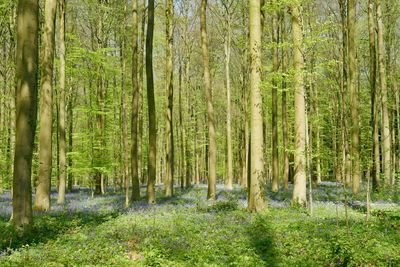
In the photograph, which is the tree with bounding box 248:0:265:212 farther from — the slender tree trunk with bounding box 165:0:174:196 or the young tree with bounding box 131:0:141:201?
the slender tree trunk with bounding box 165:0:174:196

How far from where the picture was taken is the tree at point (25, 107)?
9.80 metres

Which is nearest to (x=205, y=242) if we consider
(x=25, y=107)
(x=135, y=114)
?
(x=25, y=107)

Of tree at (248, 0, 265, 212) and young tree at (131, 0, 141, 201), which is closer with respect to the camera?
tree at (248, 0, 265, 212)

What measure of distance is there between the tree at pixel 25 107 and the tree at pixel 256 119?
25.7 feet

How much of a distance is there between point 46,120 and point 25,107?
5.42m

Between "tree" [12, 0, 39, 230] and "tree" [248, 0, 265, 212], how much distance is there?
7.83 meters

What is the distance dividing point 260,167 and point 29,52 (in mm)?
8899

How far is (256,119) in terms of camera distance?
14.1 metres

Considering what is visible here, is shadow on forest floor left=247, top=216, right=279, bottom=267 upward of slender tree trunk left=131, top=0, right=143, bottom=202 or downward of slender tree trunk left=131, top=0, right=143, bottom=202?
downward

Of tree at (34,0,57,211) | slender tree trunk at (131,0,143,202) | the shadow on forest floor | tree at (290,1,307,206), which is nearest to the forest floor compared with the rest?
the shadow on forest floor

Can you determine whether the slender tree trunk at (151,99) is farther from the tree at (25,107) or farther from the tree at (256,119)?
the tree at (25,107)

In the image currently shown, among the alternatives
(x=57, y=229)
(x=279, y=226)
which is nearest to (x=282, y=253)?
(x=279, y=226)

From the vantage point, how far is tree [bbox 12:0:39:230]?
9797 millimetres

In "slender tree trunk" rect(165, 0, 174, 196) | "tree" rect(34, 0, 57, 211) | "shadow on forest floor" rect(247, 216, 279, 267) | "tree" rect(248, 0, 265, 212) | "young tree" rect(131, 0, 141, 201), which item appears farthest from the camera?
"slender tree trunk" rect(165, 0, 174, 196)
